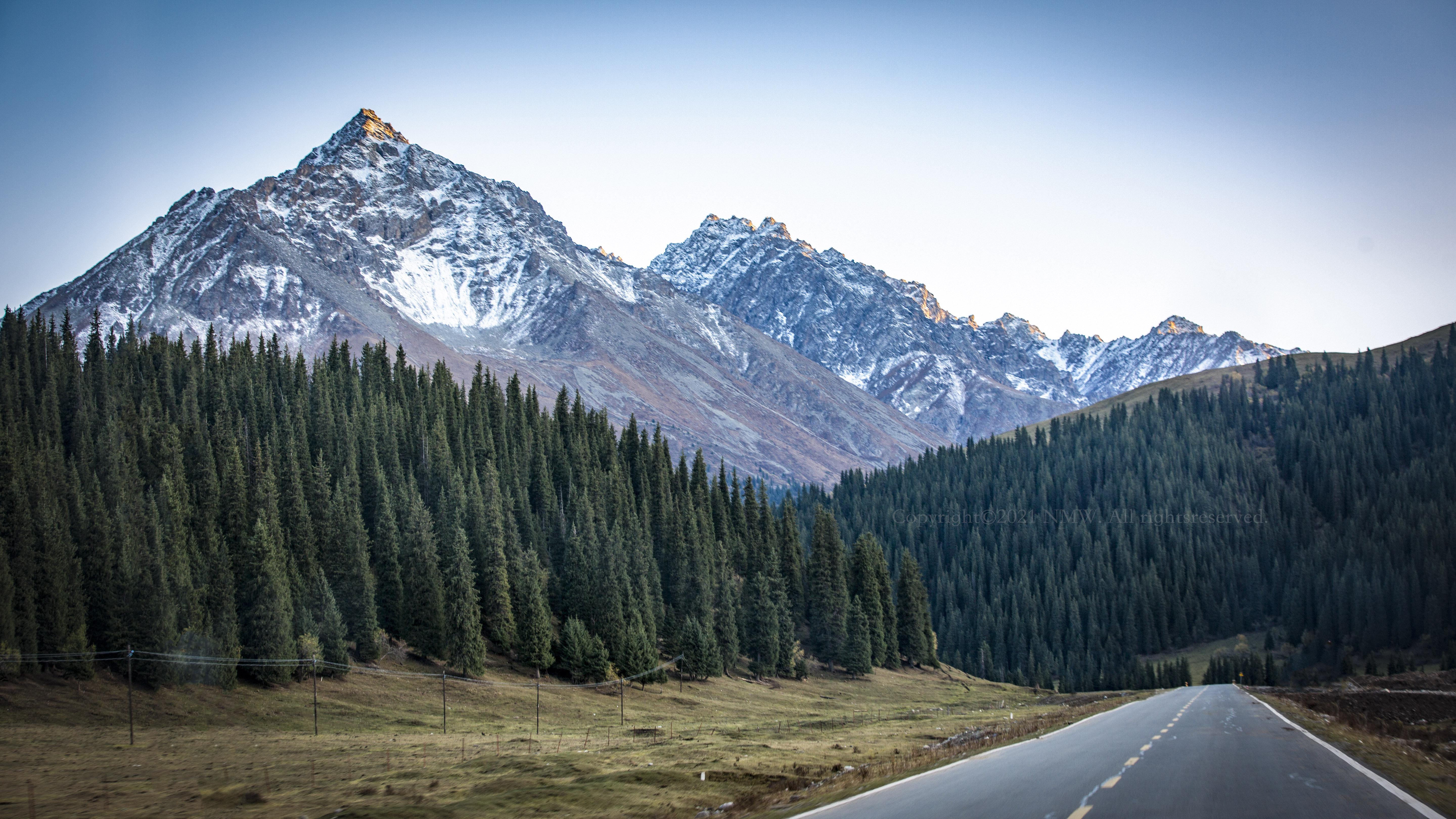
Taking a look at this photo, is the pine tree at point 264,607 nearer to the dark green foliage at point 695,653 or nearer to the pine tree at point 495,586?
the pine tree at point 495,586

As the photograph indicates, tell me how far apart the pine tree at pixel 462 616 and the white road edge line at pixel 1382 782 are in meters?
62.0

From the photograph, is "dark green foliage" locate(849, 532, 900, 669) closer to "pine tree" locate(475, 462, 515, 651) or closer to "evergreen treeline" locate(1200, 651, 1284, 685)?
"pine tree" locate(475, 462, 515, 651)

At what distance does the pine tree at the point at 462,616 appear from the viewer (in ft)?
257

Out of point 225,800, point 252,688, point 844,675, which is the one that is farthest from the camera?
point 844,675

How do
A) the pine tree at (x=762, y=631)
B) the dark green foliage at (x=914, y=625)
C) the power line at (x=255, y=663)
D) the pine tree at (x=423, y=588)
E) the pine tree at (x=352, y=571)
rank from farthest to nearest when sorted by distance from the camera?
the dark green foliage at (x=914, y=625), the pine tree at (x=762, y=631), the pine tree at (x=423, y=588), the pine tree at (x=352, y=571), the power line at (x=255, y=663)

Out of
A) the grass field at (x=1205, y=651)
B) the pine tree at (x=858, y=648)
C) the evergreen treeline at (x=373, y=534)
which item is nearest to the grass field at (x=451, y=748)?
the evergreen treeline at (x=373, y=534)

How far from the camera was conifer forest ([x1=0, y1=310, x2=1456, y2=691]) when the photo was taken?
6775 cm

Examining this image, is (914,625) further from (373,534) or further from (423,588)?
(373,534)

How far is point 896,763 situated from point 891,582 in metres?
119

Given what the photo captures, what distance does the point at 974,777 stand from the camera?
2192 cm

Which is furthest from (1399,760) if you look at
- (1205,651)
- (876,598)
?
(1205,651)

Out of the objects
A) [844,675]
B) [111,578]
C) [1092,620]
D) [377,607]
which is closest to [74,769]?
[111,578]

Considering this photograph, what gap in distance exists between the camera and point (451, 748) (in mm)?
43281

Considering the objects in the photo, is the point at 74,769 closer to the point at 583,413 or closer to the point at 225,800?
the point at 225,800
